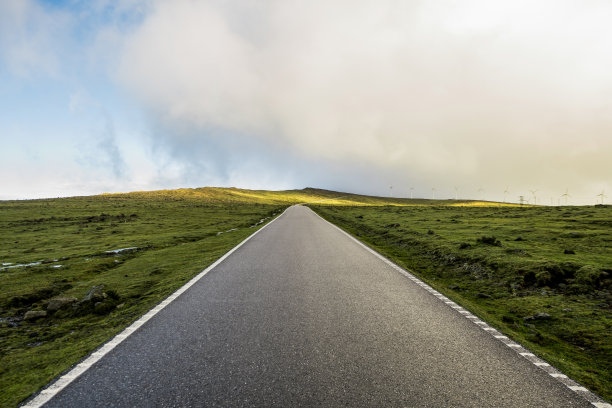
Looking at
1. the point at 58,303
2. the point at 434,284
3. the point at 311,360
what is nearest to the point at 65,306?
the point at 58,303

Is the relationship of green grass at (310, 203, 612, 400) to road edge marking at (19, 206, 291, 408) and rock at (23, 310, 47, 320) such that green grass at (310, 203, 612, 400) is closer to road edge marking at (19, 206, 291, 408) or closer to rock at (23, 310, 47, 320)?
road edge marking at (19, 206, 291, 408)

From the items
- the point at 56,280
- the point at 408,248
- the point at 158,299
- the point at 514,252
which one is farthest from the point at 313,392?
the point at 408,248

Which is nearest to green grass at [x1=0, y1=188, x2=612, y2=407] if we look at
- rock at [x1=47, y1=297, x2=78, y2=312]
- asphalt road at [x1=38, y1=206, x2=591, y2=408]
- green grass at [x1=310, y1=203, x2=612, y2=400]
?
green grass at [x1=310, y1=203, x2=612, y2=400]

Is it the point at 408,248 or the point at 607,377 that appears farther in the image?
the point at 408,248

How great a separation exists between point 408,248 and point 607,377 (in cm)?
1274

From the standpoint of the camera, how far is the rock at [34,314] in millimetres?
7470

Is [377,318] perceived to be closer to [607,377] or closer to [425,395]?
[425,395]

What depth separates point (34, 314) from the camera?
7.56 metres

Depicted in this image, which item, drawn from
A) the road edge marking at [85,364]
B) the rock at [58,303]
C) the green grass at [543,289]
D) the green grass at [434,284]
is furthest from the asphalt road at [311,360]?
the rock at [58,303]

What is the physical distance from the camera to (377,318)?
5855 mm

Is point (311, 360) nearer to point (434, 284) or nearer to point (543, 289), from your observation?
point (434, 284)

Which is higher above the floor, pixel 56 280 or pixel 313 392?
pixel 313 392

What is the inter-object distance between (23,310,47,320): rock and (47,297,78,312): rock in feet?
0.75

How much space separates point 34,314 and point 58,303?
1.67 ft
